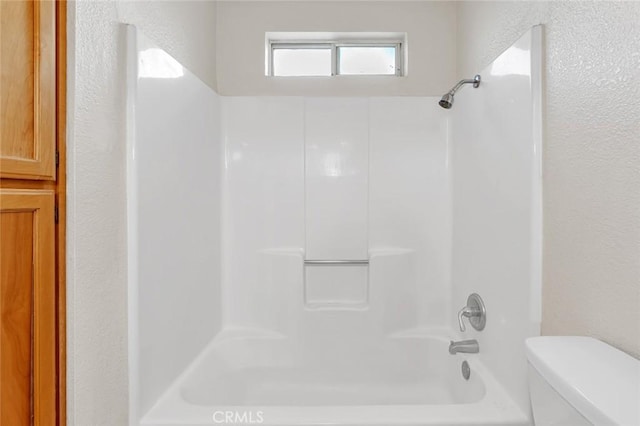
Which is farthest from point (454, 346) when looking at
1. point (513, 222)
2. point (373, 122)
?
point (373, 122)

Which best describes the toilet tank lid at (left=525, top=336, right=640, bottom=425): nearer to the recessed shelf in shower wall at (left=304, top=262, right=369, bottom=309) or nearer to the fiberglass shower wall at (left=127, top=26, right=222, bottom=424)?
the fiberglass shower wall at (left=127, top=26, right=222, bottom=424)

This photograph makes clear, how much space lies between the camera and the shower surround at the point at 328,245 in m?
1.87

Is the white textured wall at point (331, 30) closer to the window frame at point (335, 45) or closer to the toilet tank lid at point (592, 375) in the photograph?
the window frame at point (335, 45)

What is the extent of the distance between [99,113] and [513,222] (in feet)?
4.41

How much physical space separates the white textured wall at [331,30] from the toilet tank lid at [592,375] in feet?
6.15

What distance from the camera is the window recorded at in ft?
8.79

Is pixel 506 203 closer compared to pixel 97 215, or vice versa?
pixel 97 215

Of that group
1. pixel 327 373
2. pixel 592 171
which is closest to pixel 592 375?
pixel 592 171

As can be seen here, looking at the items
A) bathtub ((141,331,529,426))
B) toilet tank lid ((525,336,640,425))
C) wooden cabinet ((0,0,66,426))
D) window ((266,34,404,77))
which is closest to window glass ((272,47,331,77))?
window ((266,34,404,77))

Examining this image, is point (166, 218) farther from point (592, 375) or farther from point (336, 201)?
point (592, 375)

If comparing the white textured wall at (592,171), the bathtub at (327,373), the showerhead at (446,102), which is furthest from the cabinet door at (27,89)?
the showerhead at (446,102)

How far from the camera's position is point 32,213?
0.99 metres

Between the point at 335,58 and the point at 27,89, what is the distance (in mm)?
1976

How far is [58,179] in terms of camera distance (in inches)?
42.0
